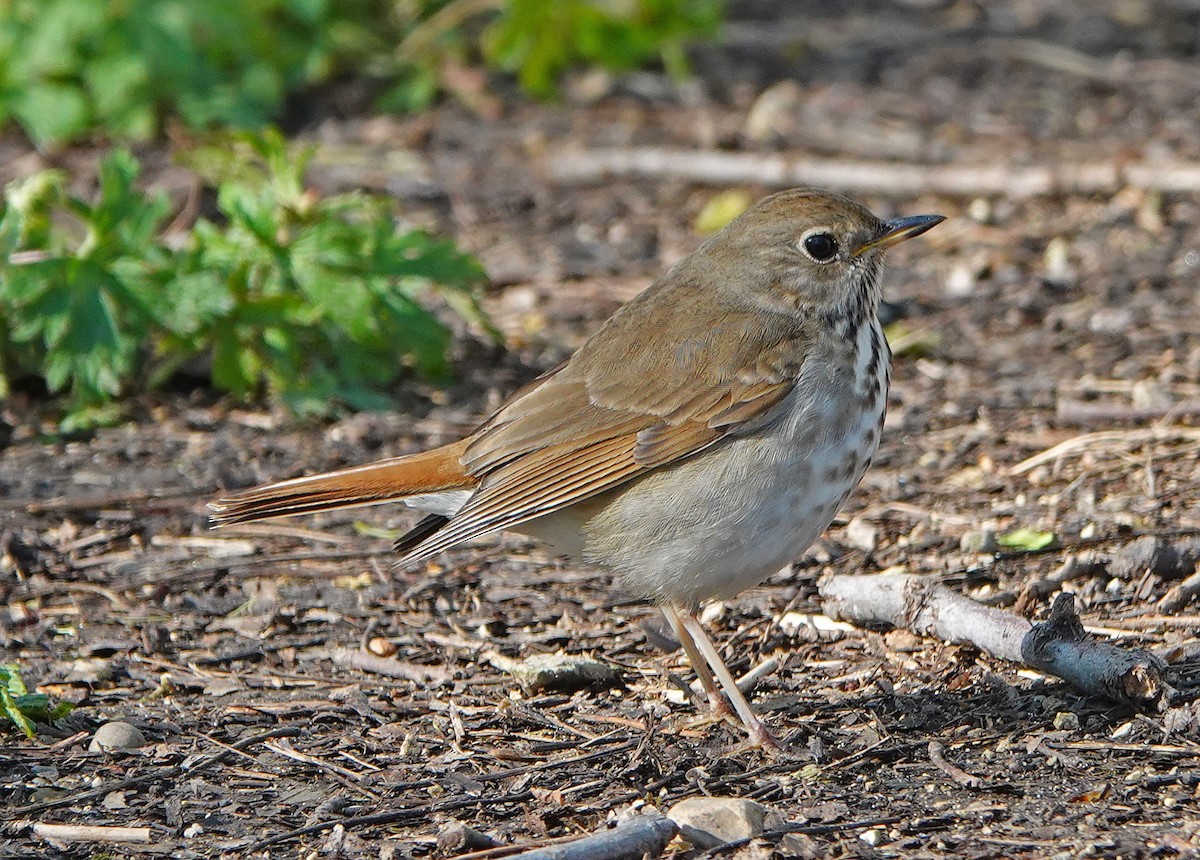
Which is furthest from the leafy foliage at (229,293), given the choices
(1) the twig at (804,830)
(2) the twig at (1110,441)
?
(1) the twig at (804,830)

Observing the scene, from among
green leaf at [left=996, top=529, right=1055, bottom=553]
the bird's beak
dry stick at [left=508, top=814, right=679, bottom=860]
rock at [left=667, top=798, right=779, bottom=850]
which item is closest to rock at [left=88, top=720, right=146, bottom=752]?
dry stick at [left=508, top=814, right=679, bottom=860]

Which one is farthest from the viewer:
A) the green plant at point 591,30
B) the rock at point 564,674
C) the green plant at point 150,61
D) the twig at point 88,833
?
the green plant at point 591,30

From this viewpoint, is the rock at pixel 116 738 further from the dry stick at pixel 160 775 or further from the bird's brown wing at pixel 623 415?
the bird's brown wing at pixel 623 415

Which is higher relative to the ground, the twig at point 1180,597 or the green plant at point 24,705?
the green plant at point 24,705

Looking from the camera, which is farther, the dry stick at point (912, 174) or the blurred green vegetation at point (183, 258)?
the dry stick at point (912, 174)

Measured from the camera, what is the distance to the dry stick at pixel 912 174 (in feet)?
25.3

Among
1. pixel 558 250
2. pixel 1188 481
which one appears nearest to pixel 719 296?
pixel 1188 481

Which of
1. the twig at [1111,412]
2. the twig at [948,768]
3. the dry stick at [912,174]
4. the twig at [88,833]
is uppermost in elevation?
the dry stick at [912,174]

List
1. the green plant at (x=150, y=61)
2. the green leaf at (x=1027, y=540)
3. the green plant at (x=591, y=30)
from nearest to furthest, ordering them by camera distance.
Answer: the green leaf at (x=1027, y=540)
the green plant at (x=150, y=61)
the green plant at (x=591, y=30)

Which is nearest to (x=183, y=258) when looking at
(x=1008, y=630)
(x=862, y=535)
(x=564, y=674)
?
(x=564, y=674)

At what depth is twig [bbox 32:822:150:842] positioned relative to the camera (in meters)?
3.57

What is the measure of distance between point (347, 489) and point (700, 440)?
101 cm

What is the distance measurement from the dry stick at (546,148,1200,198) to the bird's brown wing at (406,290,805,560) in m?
3.53

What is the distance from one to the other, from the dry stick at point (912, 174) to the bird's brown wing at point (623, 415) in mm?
3530
